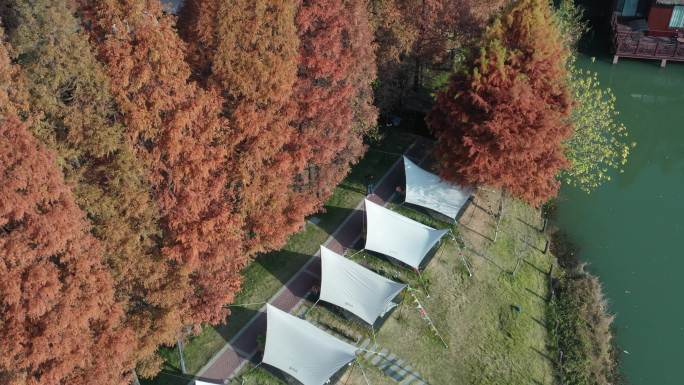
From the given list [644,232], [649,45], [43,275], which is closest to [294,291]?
[43,275]

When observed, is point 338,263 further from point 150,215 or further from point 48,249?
point 48,249

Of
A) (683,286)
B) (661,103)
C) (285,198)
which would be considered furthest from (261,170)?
(661,103)

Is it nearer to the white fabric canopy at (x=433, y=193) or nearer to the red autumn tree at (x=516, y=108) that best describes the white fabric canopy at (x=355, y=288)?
the white fabric canopy at (x=433, y=193)

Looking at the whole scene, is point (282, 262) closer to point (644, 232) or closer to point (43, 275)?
point (43, 275)

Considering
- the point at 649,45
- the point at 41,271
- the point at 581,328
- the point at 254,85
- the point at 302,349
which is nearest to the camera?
the point at 41,271

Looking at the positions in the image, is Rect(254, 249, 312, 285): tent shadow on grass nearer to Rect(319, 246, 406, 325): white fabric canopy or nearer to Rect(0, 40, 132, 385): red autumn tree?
Rect(319, 246, 406, 325): white fabric canopy

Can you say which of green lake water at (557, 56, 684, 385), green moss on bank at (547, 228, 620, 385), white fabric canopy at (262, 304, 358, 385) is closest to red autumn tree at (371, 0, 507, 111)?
green lake water at (557, 56, 684, 385)
